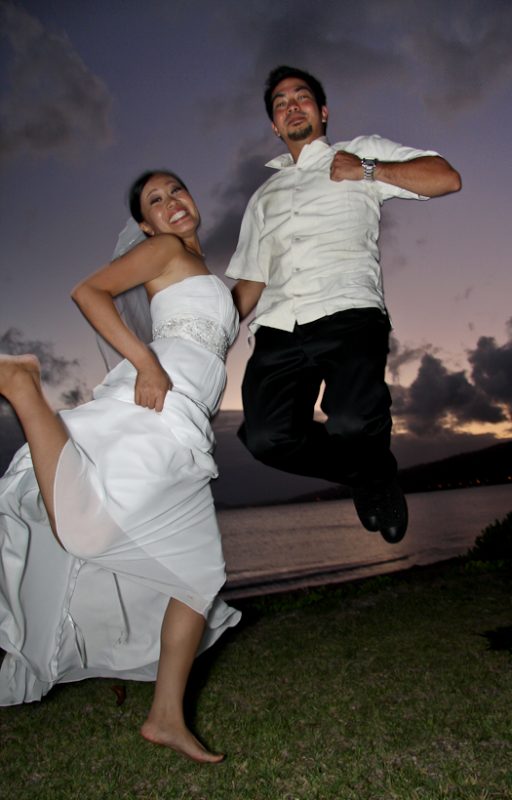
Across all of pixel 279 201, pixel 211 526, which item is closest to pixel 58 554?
pixel 211 526

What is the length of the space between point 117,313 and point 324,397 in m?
1.25

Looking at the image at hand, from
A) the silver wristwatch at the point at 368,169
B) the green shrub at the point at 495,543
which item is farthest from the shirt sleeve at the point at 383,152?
the green shrub at the point at 495,543

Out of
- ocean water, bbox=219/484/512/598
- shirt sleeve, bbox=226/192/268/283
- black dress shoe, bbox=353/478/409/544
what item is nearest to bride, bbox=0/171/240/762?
shirt sleeve, bbox=226/192/268/283

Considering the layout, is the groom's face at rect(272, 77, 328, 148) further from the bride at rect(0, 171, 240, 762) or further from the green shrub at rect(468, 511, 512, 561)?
the green shrub at rect(468, 511, 512, 561)

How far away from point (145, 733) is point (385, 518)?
191 centimetres

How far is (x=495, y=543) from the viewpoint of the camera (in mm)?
8695

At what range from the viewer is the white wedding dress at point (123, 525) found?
2744mm

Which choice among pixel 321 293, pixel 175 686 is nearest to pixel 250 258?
pixel 321 293

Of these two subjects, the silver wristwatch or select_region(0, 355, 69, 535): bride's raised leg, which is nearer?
select_region(0, 355, 69, 535): bride's raised leg

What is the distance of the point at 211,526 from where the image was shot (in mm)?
2949

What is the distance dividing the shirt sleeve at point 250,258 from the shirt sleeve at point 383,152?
2.13ft

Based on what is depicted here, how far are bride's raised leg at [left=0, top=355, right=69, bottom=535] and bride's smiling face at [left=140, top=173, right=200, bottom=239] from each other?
3.95ft

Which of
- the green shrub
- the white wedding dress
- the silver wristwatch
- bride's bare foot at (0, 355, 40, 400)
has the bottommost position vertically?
the green shrub

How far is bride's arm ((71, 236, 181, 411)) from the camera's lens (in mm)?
2889
